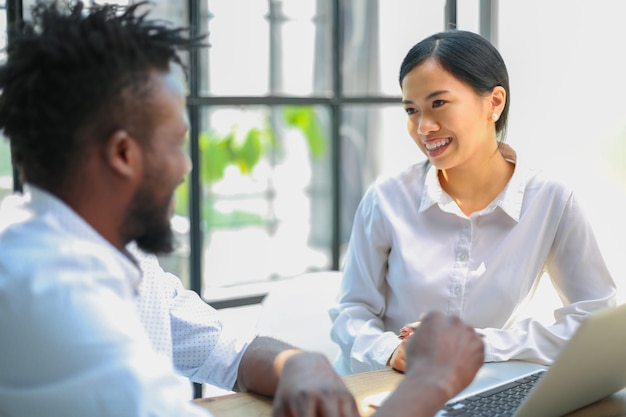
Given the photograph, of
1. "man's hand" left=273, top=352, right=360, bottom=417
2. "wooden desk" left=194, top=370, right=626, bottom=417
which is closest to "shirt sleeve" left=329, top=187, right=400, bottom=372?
"wooden desk" left=194, top=370, right=626, bottom=417

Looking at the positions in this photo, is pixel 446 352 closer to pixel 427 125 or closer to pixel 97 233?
pixel 97 233

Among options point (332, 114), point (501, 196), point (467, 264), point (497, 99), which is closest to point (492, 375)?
point (467, 264)

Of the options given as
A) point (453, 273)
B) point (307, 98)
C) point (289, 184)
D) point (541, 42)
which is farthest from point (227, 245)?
point (541, 42)

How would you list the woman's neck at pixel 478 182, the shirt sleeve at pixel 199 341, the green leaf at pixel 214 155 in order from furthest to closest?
1. the green leaf at pixel 214 155
2. the woman's neck at pixel 478 182
3. the shirt sleeve at pixel 199 341

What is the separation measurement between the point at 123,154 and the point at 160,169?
63mm

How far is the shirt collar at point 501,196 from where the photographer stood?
6.82 ft

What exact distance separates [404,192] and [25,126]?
1.26 metres

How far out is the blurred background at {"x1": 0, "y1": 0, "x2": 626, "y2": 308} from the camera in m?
3.12

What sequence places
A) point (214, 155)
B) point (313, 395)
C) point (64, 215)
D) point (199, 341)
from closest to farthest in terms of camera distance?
point (64, 215)
point (313, 395)
point (199, 341)
point (214, 155)

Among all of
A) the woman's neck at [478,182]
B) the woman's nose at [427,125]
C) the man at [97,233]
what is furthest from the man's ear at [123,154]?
the woman's neck at [478,182]

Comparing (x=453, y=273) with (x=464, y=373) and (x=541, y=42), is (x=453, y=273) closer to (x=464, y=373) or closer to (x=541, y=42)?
(x=464, y=373)

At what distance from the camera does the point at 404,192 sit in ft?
7.27

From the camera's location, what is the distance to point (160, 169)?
1.13m

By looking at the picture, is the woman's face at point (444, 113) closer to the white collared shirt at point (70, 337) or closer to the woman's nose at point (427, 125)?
the woman's nose at point (427, 125)
